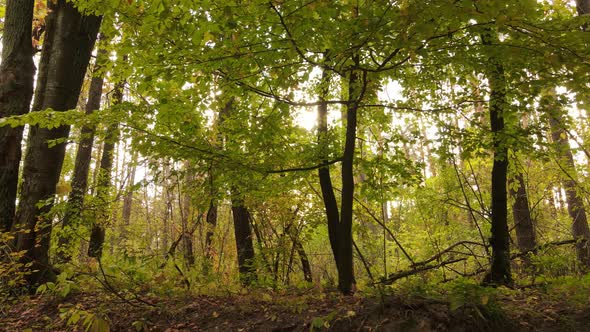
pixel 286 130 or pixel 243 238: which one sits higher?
pixel 286 130

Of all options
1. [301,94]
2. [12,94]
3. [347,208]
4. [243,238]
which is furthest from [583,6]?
[12,94]

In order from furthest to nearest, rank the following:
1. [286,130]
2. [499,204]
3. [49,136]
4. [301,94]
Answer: [301,94], [49,136], [286,130], [499,204]

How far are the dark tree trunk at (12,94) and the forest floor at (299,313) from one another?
5.61 ft

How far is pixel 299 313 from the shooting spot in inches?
168

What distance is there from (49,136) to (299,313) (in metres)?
5.00

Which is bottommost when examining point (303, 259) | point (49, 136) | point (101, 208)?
point (303, 259)

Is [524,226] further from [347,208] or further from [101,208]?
[101,208]

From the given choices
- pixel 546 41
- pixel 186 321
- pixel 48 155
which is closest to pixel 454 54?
pixel 546 41

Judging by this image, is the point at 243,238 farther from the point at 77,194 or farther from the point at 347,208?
the point at 347,208

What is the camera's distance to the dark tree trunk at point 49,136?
5.96 metres

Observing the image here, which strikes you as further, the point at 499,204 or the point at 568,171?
the point at 568,171

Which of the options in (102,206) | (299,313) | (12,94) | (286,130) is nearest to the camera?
(299,313)

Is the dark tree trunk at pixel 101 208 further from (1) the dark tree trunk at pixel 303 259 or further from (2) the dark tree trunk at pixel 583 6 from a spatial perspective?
(2) the dark tree trunk at pixel 583 6

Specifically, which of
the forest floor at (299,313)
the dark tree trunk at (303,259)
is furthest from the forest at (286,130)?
the dark tree trunk at (303,259)
